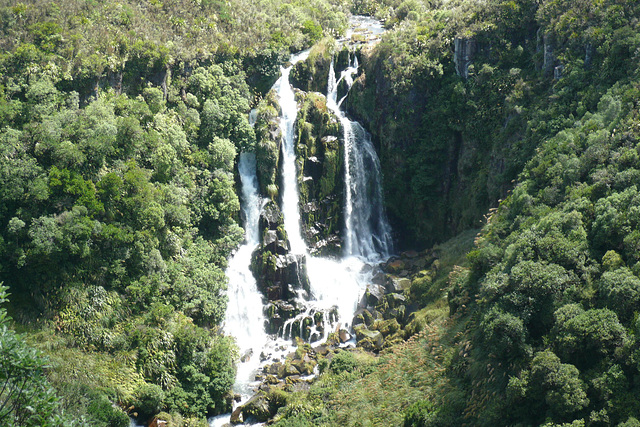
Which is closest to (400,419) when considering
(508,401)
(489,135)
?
(508,401)

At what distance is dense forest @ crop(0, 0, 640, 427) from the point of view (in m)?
25.0

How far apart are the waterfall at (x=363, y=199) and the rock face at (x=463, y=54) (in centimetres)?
968

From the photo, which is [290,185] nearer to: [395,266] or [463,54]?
[395,266]

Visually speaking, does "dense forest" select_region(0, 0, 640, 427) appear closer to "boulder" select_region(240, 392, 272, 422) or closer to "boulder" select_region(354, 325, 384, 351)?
"boulder" select_region(354, 325, 384, 351)

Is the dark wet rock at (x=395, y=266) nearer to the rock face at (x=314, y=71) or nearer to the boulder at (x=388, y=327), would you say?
the boulder at (x=388, y=327)

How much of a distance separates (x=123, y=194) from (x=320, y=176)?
17850mm

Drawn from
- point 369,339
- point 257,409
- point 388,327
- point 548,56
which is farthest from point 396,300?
point 548,56

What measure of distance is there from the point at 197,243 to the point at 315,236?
11254 millimetres

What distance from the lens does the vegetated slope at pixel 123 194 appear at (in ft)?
100

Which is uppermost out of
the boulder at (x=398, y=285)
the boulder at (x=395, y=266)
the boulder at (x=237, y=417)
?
the boulder at (x=395, y=266)

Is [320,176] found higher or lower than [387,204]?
higher

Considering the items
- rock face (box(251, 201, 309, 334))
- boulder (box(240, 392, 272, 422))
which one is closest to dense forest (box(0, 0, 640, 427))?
boulder (box(240, 392, 272, 422))

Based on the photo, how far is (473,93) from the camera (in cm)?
4469

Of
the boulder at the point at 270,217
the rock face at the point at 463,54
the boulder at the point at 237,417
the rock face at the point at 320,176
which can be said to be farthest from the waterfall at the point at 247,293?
the rock face at the point at 463,54
